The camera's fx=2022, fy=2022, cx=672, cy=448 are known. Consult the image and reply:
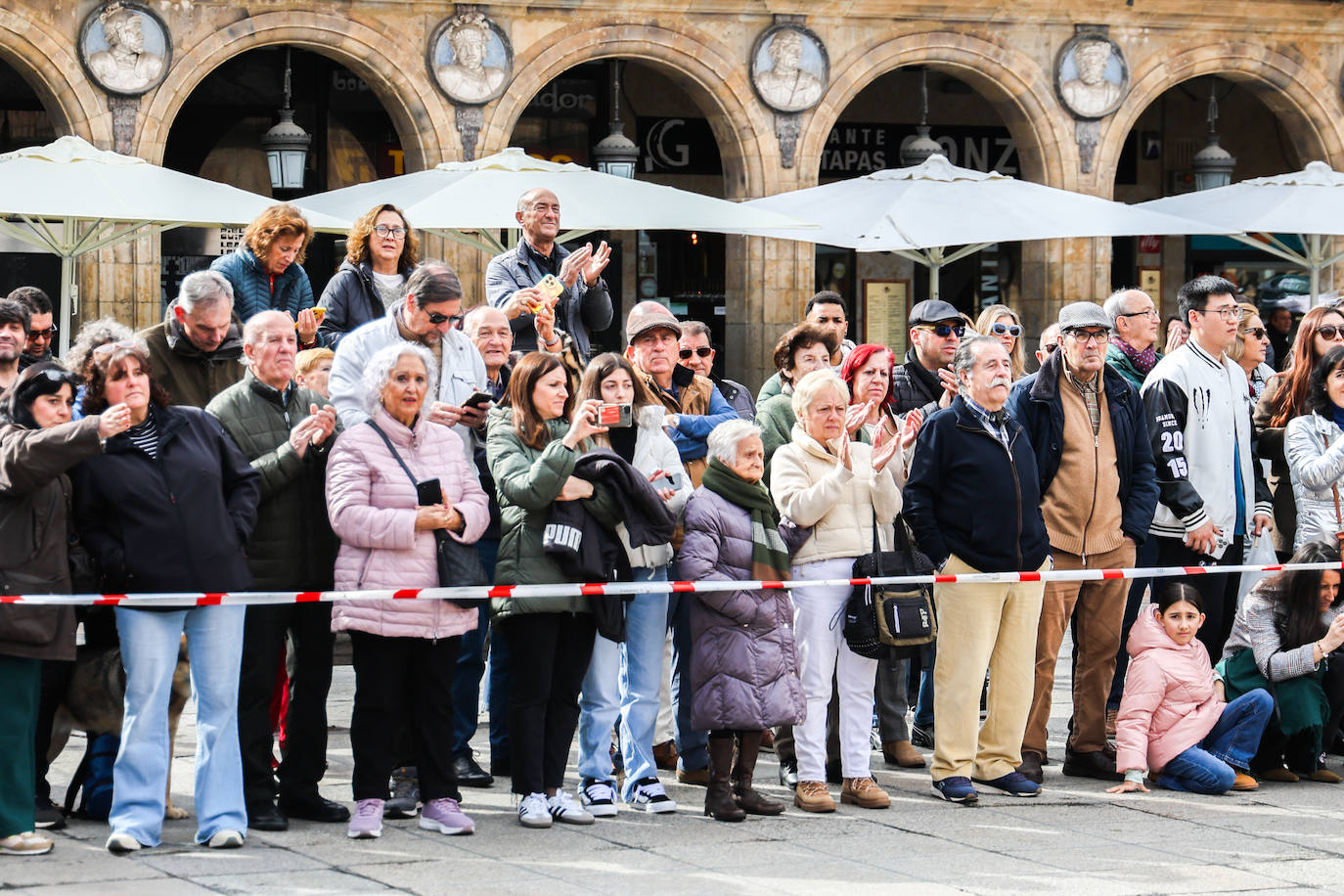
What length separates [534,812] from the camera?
743 centimetres

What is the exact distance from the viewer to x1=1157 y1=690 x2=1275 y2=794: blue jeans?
8.47 metres

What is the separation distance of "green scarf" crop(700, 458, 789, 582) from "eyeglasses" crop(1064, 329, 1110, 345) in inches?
66.6

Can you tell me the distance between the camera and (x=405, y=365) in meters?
7.27

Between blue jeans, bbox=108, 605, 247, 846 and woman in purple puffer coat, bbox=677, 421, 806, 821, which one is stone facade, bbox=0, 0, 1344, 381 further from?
blue jeans, bbox=108, 605, 247, 846

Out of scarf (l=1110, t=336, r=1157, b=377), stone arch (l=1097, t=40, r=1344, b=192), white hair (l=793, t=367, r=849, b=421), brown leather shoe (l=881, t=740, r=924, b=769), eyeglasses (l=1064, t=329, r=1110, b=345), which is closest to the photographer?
white hair (l=793, t=367, r=849, b=421)

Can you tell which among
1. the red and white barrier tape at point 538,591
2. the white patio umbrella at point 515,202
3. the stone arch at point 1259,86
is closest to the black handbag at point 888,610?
the red and white barrier tape at point 538,591

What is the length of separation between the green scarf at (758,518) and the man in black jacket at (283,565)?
59.8 inches

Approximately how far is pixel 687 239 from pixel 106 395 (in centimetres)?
1436

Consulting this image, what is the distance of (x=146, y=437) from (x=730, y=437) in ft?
→ 7.32

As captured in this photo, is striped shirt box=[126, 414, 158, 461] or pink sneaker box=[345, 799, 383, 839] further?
pink sneaker box=[345, 799, 383, 839]

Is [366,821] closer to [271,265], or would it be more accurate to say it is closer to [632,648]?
[632,648]

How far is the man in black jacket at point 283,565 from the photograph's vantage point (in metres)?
7.35

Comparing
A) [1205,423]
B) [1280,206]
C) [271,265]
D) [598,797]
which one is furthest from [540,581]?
[1280,206]

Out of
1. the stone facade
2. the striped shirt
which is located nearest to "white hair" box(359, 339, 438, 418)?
the striped shirt
